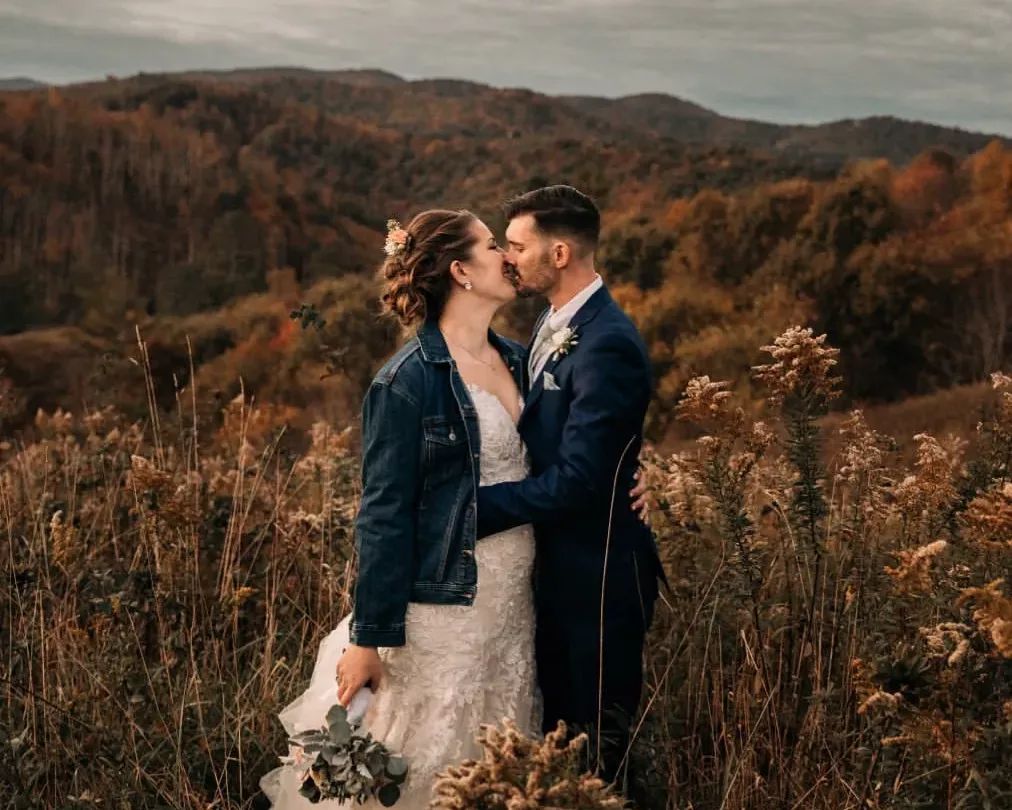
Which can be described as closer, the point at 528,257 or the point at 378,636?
the point at 378,636

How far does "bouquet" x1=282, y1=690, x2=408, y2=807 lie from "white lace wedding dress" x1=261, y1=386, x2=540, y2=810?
0.37m

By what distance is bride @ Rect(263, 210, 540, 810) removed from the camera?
3.14m

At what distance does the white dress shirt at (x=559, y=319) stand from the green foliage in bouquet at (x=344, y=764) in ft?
3.92

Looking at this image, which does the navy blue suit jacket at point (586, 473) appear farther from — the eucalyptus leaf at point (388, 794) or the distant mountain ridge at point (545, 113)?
the distant mountain ridge at point (545, 113)

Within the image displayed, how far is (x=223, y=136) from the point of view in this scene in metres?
76.8

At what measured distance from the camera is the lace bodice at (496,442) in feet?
10.7

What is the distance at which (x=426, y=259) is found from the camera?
3289 millimetres

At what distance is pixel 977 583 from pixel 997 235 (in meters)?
35.4

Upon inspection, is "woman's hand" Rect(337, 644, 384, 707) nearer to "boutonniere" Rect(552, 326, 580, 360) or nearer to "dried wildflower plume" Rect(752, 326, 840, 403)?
"boutonniere" Rect(552, 326, 580, 360)

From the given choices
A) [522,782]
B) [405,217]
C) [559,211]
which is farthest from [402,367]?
[405,217]

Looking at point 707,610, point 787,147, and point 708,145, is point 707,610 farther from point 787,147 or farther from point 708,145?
point 787,147

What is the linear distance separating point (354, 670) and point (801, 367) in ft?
5.24

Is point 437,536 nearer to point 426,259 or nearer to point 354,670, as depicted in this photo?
point 354,670

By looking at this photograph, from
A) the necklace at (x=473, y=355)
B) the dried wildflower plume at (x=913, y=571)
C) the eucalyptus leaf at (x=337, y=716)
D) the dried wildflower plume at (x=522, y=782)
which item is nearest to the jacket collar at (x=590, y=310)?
the necklace at (x=473, y=355)
